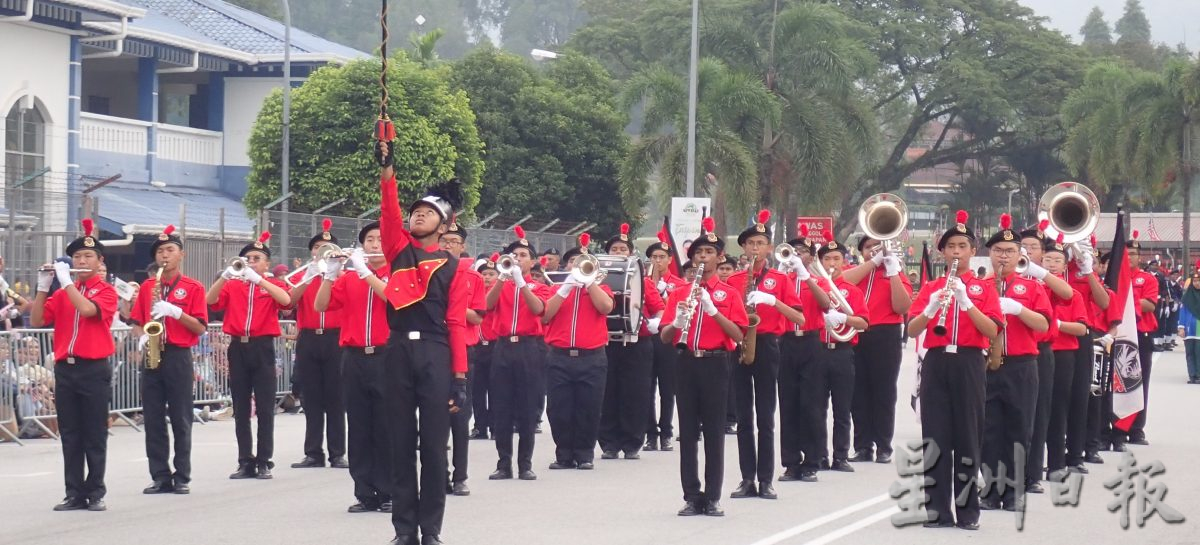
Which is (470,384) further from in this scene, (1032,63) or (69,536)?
(1032,63)

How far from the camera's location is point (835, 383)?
14438 millimetres

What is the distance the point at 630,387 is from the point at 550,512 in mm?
4088

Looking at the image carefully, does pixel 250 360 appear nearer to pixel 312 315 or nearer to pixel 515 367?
pixel 312 315

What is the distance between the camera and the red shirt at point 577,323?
1429 cm

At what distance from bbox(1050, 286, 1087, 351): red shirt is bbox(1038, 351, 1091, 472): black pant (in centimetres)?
8

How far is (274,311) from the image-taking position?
13.6 metres

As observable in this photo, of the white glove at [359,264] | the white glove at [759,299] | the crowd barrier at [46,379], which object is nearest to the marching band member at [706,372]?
the white glove at [759,299]

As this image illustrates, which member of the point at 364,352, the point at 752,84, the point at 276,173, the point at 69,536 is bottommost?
the point at 69,536

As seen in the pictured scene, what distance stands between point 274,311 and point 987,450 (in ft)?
18.5

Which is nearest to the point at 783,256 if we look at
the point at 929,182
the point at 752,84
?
the point at 752,84

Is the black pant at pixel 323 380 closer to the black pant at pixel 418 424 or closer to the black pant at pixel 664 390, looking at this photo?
the black pant at pixel 664 390

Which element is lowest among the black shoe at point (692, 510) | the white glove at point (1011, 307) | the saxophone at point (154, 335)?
the black shoe at point (692, 510)

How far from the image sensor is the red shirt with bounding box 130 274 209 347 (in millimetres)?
12594

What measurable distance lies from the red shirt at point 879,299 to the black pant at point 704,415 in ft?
11.7
